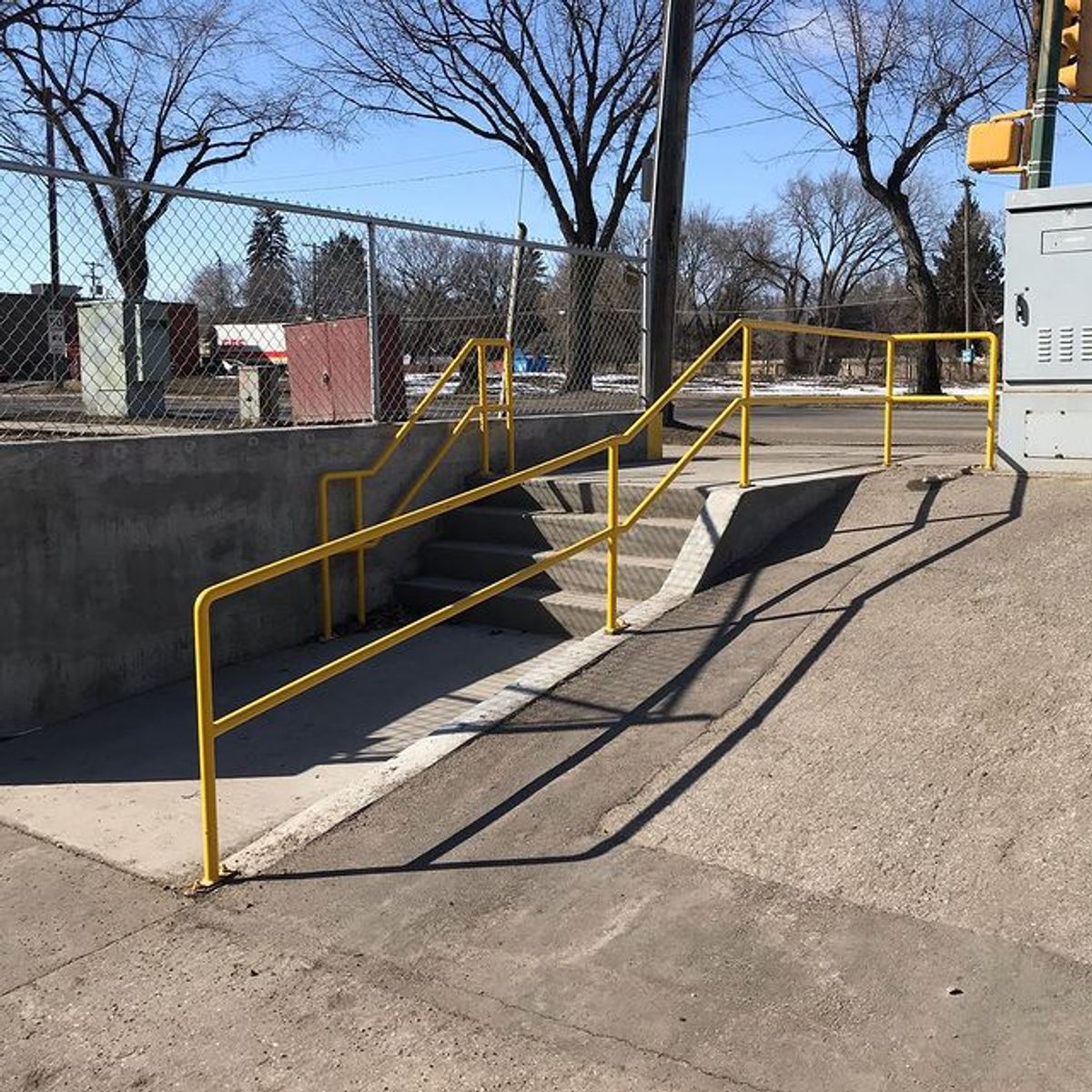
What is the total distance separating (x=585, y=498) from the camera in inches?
316

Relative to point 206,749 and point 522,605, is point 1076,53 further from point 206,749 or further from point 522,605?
point 206,749

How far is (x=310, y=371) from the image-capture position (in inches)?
332

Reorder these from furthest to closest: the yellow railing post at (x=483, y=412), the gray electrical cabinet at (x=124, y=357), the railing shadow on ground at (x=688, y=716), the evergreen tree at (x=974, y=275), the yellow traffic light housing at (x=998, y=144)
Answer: the evergreen tree at (x=974, y=275) → the yellow railing post at (x=483, y=412) → the yellow traffic light housing at (x=998, y=144) → the gray electrical cabinet at (x=124, y=357) → the railing shadow on ground at (x=688, y=716)

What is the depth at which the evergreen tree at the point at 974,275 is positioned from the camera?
198 ft

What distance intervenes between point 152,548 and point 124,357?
1.81 m

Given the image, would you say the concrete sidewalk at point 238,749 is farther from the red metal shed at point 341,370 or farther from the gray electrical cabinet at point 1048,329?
the gray electrical cabinet at point 1048,329

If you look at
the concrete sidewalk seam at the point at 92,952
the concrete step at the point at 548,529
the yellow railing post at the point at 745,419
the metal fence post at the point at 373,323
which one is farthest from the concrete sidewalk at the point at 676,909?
the metal fence post at the point at 373,323

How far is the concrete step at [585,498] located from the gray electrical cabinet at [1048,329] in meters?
2.20

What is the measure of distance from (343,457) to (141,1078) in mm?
5174

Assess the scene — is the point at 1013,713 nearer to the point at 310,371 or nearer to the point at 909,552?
the point at 909,552

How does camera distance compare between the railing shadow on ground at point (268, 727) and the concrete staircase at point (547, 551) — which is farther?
the concrete staircase at point (547, 551)

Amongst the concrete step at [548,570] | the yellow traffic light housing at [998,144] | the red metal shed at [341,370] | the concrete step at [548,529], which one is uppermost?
the yellow traffic light housing at [998,144]

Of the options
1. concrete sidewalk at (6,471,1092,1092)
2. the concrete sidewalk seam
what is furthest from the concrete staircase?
the concrete sidewalk seam

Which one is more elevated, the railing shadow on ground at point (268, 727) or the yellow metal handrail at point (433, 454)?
the yellow metal handrail at point (433, 454)
